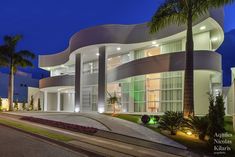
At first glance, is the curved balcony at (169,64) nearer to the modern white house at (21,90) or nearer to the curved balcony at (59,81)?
the curved balcony at (59,81)

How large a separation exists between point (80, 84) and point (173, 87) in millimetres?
13983

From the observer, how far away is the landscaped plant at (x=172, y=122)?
47.6 feet

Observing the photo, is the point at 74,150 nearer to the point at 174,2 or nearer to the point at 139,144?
the point at 139,144

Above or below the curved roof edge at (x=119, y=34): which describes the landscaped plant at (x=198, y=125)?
below

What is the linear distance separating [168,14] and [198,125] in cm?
704

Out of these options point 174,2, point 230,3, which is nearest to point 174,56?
point 174,2

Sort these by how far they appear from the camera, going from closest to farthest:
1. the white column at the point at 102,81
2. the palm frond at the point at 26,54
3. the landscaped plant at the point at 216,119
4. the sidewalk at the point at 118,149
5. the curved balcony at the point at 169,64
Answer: the sidewalk at the point at 118,149 < the landscaped plant at the point at 216,119 < the curved balcony at the point at 169,64 < the white column at the point at 102,81 < the palm frond at the point at 26,54

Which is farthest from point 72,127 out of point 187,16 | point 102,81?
point 102,81

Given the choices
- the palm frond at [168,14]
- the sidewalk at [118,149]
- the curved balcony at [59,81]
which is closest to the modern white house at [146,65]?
the curved balcony at [59,81]

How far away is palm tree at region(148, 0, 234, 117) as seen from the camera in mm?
15031

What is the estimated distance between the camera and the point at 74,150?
35.7 feet

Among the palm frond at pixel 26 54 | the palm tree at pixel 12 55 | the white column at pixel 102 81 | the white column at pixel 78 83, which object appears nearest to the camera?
the white column at pixel 102 81

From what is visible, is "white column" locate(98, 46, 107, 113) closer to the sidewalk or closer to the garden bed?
the garden bed

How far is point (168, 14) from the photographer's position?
17.0 m
